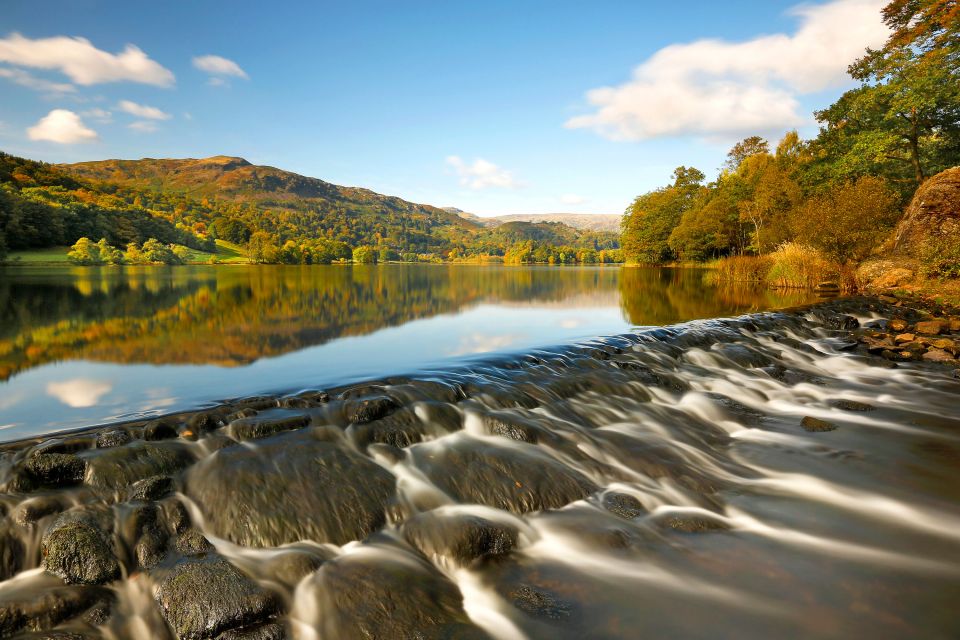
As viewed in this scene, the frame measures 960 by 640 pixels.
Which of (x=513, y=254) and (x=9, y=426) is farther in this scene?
(x=513, y=254)

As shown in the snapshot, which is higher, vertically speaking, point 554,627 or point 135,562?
point 135,562

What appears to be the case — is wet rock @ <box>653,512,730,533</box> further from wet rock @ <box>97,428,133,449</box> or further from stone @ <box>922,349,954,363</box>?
stone @ <box>922,349,954,363</box>

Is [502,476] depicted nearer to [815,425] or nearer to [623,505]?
[623,505]

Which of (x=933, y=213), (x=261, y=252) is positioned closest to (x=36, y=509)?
(x=933, y=213)

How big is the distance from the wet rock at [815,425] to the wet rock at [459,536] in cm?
640

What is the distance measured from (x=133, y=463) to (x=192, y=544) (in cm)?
146

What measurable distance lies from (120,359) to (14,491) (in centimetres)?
799

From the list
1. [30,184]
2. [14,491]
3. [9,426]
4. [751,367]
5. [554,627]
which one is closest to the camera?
[554,627]

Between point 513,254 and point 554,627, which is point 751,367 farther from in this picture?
point 513,254

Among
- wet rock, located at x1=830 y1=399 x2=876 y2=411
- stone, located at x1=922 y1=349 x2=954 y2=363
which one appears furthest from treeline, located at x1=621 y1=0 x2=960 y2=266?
wet rock, located at x1=830 y1=399 x2=876 y2=411

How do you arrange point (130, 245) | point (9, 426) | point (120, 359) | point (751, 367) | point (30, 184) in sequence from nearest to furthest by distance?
1. point (9, 426)
2. point (120, 359)
3. point (751, 367)
4. point (130, 245)
5. point (30, 184)

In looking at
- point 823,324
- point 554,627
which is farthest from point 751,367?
point 554,627

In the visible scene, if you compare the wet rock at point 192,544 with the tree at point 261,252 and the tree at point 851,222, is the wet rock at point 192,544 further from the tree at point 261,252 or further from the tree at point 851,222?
the tree at point 261,252

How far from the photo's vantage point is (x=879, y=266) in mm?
25703
